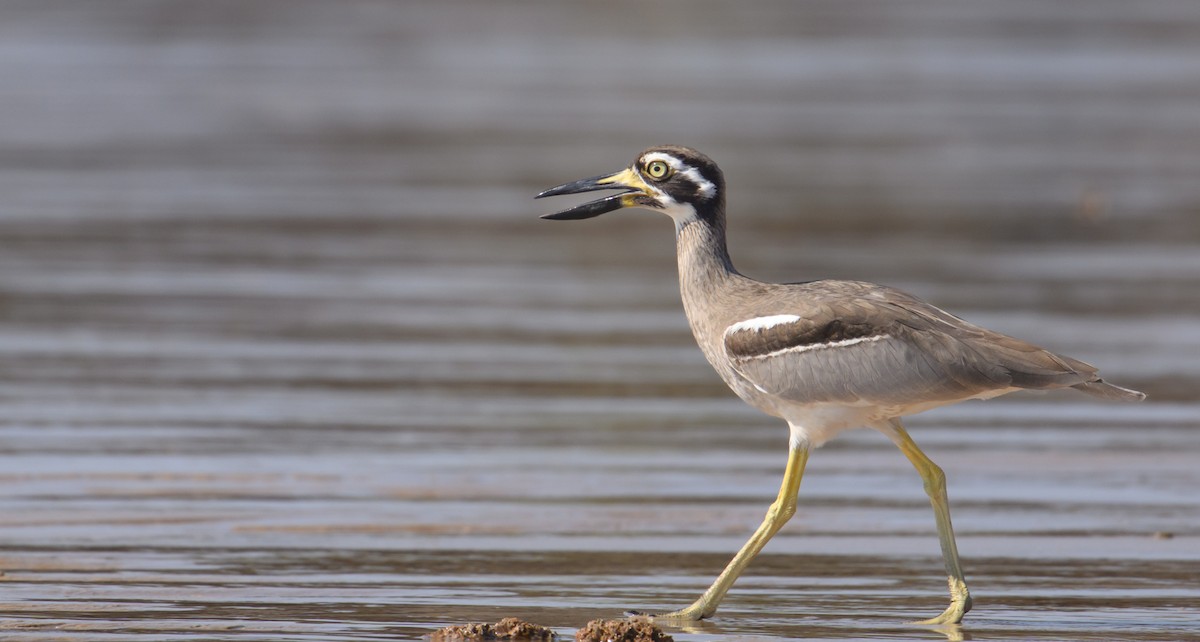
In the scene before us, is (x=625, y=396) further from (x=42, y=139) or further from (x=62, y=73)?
(x=62, y=73)

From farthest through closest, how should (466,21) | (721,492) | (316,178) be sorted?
(466,21) → (316,178) → (721,492)

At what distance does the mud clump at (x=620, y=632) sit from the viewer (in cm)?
774

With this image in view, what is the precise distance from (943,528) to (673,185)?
1.74 m

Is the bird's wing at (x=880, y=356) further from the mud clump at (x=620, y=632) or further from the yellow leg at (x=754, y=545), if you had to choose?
the mud clump at (x=620, y=632)

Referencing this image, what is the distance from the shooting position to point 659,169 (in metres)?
9.28

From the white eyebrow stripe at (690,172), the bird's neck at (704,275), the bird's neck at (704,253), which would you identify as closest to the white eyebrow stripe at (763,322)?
the bird's neck at (704,275)

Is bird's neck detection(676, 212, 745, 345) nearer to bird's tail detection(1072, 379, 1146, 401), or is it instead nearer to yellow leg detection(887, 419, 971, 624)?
yellow leg detection(887, 419, 971, 624)

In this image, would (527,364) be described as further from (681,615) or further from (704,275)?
(681,615)

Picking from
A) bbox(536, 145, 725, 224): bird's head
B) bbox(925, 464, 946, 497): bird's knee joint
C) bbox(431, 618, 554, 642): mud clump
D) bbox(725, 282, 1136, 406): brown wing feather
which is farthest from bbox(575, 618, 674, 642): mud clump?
bbox(536, 145, 725, 224): bird's head

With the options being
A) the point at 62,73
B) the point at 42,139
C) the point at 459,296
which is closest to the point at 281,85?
the point at 62,73

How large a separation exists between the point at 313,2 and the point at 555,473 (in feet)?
136

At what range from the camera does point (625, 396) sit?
513 inches

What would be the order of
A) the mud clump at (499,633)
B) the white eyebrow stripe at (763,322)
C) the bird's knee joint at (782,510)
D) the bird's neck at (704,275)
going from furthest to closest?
the bird's neck at (704,275)
the bird's knee joint at (782,510)
the white eyebrow stripe at (763,322)
the mud clump at (499,633)

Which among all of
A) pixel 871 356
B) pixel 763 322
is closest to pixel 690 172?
pixel 763 322
